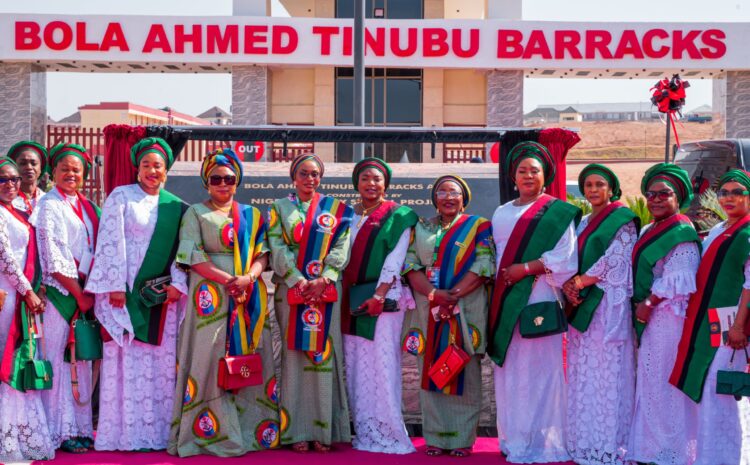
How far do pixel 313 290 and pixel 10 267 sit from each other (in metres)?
1.78

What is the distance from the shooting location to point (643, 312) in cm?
490

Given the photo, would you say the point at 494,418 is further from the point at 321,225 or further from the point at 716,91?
Answer: the point at 716,91

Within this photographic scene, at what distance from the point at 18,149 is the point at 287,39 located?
13050 mm

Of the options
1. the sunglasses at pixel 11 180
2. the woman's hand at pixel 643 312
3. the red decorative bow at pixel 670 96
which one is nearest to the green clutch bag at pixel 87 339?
the sunglasses at pixel 11 180

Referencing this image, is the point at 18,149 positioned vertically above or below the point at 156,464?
above

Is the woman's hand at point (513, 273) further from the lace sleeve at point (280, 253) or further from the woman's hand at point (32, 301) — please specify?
the woman's hand at point (32, 301)

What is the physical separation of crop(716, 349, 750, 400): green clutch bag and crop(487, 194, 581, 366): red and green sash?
1157 millimetres

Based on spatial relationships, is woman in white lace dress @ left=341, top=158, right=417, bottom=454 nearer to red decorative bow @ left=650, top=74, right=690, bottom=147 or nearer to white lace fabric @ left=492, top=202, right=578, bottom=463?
white lace fabric @ left=492, top=202, right=578, bottom=463

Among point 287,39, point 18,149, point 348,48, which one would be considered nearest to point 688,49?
point 348,48

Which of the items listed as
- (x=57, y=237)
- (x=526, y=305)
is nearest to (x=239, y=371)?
(x=57, y=237)

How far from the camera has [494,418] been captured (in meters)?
5.81

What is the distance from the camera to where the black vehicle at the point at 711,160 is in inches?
428

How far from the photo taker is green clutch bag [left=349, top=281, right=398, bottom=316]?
5.23 meters

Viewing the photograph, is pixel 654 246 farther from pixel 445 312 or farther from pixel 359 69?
pixel 359 69
